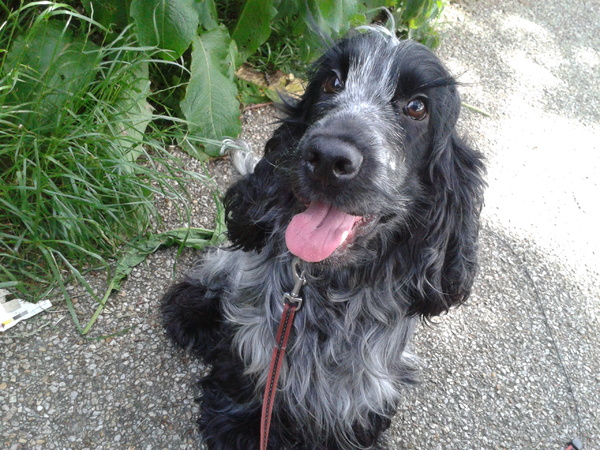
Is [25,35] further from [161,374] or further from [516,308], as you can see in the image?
[516,308]

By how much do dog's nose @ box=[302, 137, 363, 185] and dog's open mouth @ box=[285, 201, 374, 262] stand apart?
0.49 feet

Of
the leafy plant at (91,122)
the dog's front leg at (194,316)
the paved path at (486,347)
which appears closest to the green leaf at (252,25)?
the leafy plant at (91,122)

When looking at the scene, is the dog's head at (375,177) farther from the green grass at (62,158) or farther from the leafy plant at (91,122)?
the green grass at (62,158)

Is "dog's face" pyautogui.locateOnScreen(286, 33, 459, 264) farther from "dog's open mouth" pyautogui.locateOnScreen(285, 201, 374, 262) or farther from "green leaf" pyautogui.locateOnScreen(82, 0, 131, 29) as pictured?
"green leaf" pyautogui.locateOnScreen(82, 0, 131, 29)

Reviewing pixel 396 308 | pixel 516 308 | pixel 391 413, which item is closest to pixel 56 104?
pixel 396 308

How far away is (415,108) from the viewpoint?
2.01 m

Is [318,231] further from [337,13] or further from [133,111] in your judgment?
[337,13]

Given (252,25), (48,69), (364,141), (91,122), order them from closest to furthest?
(364,141) → (48,69) → (91,122) → (252,25)

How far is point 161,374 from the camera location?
8.42 feet

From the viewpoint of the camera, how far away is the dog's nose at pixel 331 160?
170 centimetres

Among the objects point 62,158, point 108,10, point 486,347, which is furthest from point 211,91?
point 486,347

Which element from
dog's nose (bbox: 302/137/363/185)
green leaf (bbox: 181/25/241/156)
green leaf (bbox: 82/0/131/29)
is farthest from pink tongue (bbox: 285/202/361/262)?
green leaf (bbox: 82/0/131/29)

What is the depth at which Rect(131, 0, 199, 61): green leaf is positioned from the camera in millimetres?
2674

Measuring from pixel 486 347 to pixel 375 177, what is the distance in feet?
5.31
